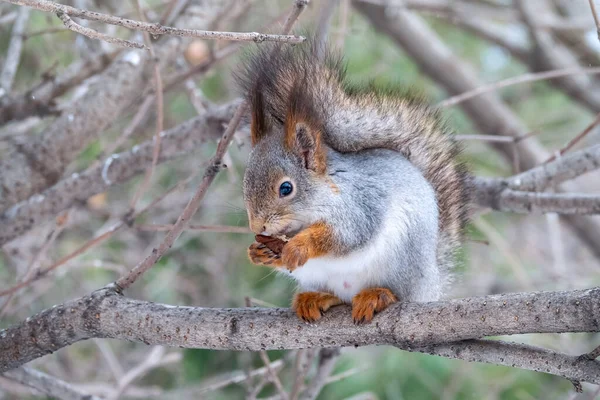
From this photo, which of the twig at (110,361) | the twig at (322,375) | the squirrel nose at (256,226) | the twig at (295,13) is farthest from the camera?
the twig at (110,361)

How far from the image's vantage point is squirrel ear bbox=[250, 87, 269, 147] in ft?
4.42

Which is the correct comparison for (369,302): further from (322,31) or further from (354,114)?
(322,31)

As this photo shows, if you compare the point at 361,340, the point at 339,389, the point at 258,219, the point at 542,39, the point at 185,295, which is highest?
the point at 542,39

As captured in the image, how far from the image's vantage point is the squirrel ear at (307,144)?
1.33 metres

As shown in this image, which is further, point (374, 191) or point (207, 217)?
point (207, 217)

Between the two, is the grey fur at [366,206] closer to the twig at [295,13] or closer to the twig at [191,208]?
the twig at [191,208]

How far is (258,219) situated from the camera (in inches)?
50.3

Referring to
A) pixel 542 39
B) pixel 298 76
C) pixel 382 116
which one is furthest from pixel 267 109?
pixel 542 39

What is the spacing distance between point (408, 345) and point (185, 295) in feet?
6.38

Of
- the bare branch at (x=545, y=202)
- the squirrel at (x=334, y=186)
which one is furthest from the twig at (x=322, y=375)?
the bare branch at (x=545, y=202)

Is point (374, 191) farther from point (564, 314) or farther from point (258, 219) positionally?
point (564, 314)

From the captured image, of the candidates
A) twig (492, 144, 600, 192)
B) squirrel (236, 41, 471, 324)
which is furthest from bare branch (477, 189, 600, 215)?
squirrel (236, 41, 471, 324)

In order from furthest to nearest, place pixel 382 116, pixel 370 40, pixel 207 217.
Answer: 1. pixel 370 40
2. pixel 207 217
3. pixel 382 116

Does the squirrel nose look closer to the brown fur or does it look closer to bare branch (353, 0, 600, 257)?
the brown fur
